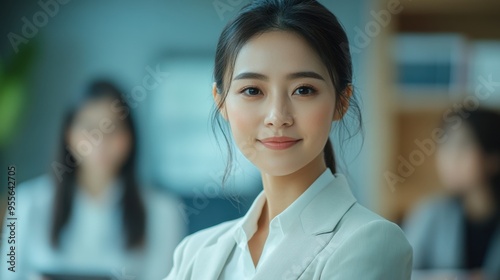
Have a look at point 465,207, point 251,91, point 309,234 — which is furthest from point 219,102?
point 465,207

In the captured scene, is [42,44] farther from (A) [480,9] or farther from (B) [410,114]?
(A) [480,9]

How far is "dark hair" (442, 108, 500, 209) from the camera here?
2.33 metres

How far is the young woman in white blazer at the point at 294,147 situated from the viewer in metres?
0.76

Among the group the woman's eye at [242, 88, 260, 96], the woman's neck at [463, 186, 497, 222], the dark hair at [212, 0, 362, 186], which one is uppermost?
the dark hair at [212, 0, 362, 186]

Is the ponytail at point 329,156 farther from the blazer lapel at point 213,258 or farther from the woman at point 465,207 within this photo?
the woman at point 465,207

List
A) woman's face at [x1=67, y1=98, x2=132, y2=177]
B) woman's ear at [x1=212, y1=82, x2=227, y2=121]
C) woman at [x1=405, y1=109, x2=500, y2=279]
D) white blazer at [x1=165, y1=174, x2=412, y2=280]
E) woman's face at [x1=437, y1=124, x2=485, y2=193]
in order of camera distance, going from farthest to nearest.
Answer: woman's face at [x1=437, y1=124, x2=485, y2=193] < woman at [x1=405, y1=109, x2=500, y2=279] < woman's face at [x1=67, y1=98, x2=132, y2=177] < woman's ear at [x1=212, y1=82, x2=227, y2=121] < white blazer at [x1=165, y1=174, x2=412, y2=280]

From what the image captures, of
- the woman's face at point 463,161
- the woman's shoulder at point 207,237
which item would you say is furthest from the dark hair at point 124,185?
the woman's shoulder at point 207,237

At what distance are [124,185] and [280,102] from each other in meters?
1.35

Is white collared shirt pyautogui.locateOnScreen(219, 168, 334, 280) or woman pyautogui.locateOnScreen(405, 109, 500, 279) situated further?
woman pyautogui.locateOnScreen(405, 109, 500, 279)

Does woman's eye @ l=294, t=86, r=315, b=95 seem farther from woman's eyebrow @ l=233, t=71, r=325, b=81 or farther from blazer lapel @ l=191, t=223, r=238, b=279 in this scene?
blazer lapel @ l=191, t=223, r=238, b=279

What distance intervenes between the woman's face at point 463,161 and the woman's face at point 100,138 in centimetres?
95

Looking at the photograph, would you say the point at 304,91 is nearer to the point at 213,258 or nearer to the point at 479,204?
the point at 213,258

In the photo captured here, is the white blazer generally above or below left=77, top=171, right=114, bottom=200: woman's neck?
below

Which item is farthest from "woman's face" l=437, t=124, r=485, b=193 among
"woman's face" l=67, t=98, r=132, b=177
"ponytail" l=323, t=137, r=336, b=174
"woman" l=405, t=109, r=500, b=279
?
"ponytail" l=323, t=137, r=336, b=174
